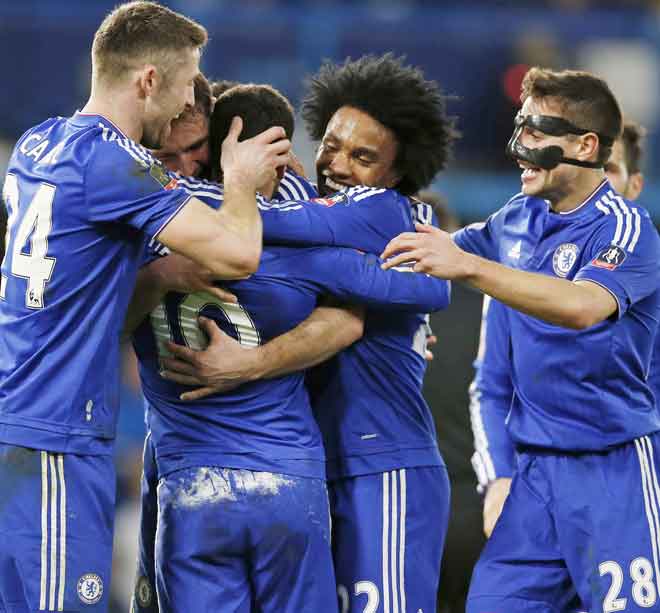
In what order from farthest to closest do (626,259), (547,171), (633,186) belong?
(633,186), (547,171), (626,259)

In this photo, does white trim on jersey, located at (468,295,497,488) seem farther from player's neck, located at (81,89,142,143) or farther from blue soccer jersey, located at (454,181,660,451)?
player's neck, located at (81,89,142,143)

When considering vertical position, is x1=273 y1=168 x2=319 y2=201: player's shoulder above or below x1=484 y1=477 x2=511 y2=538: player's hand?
above

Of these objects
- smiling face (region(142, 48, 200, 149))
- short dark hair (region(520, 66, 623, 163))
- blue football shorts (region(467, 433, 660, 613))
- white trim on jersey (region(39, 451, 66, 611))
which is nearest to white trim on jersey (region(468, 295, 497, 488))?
blue football shorts (region(467, 433, 660, 613))

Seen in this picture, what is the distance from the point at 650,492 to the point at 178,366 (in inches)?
77.9

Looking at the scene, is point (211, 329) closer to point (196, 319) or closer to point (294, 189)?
point (196, 319)

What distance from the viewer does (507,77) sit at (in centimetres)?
1367

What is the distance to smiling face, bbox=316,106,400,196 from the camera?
495 centimetres

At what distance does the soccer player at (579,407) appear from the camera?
501cm

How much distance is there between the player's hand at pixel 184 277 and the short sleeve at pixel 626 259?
140 centimetres

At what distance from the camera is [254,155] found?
14.3 feet

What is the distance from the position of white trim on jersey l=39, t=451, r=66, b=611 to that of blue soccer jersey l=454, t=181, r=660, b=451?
2.00 meters

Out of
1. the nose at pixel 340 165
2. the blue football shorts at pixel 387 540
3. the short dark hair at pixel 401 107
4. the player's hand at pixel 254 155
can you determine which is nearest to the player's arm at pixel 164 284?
the player's hand at pixel 254 155

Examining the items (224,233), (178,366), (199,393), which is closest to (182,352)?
(178,366)

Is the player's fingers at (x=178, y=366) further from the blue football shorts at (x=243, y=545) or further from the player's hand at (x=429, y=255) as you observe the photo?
the player's hand at (x=429, y=255)
